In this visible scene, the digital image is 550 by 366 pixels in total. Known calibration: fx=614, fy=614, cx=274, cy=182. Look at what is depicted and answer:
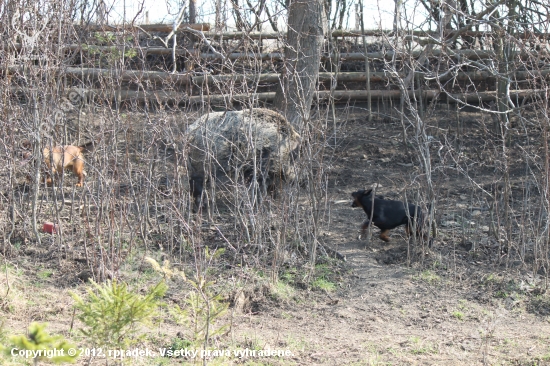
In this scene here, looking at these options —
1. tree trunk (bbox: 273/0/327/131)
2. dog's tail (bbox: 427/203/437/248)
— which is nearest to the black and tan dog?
dog's tail (bbox: 427/203/437/248)

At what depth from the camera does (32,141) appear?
25.4 ft

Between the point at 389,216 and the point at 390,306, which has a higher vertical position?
the point at 389,216

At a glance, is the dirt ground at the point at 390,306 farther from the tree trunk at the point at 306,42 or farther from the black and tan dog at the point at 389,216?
the tree trunk at the point at 306,42

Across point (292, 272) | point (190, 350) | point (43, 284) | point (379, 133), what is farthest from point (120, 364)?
point (379, 133)

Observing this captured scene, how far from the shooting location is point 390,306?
6.82 metres

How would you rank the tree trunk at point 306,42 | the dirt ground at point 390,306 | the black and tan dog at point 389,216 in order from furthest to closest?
the tree trunk at point 306,42 → the black and tan dog at point 389,216 → the dirt ground at point 390,306

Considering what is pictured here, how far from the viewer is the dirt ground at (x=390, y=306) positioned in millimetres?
5582

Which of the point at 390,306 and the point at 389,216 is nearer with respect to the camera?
the point at 390,306

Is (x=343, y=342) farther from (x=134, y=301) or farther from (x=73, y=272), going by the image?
(x=73, y=272)

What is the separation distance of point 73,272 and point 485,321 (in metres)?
4.62

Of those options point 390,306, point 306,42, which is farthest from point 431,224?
→ point 306,42

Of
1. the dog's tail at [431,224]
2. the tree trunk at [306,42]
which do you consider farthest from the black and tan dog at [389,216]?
the tree trunk at [306,42]

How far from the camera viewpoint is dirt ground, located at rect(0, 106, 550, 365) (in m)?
5.58

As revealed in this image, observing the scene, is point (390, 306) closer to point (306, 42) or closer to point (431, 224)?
point (431, 224)
